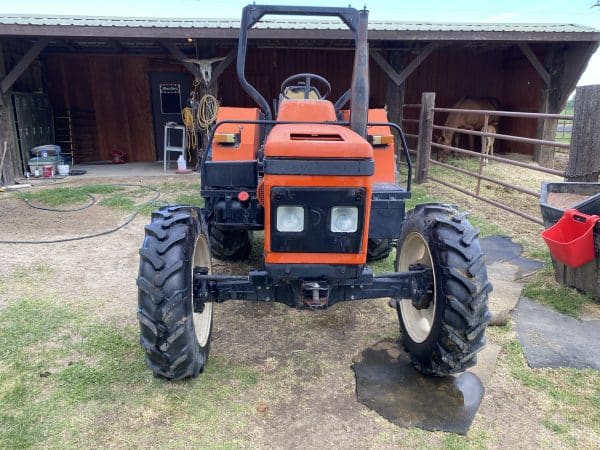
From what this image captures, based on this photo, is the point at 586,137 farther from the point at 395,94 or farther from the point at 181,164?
the point at 181,164

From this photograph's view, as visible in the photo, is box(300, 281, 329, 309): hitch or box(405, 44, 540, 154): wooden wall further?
box(405, 44, 540, 154): wooden wall

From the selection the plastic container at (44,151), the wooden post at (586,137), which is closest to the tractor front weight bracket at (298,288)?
the wooden post at (586,137)

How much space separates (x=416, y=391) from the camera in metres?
2.43

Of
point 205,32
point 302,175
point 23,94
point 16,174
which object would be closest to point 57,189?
point 16,174

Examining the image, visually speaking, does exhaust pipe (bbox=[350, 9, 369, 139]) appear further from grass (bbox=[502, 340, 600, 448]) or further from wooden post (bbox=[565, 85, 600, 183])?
wooden post (bbox=[565, 85, 600, 183])

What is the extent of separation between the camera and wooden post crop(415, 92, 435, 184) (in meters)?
7.22

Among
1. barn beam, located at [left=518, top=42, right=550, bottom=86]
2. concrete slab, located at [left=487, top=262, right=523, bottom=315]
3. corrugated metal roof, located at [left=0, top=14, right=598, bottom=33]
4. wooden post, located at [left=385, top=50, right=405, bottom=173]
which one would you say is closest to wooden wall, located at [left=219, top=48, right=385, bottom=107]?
wooden post, located at [left=385, top=50, right=405, bottom=173]

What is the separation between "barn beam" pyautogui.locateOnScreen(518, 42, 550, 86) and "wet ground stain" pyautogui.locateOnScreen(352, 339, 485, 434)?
7.80 meters

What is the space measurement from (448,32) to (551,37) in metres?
1.82

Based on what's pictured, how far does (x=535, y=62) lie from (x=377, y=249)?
6750 mm

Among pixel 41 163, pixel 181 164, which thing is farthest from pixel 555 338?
pixel 41 163

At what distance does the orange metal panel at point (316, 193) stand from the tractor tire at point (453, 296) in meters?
0.45

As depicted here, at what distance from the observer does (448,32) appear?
789cm

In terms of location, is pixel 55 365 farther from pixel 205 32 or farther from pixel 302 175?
pixel 205 32
